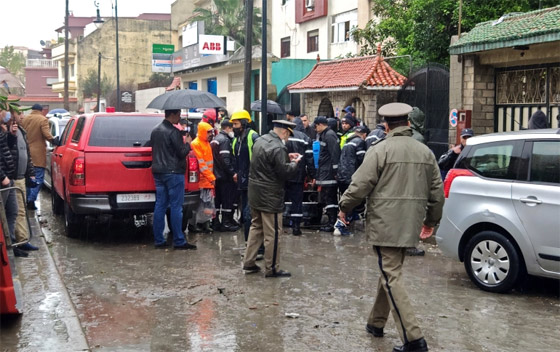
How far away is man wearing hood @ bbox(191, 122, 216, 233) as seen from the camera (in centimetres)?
1038

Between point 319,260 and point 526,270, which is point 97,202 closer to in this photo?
point 319,260

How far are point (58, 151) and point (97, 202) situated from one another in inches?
93.2

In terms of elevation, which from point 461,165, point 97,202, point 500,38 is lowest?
point 97,202

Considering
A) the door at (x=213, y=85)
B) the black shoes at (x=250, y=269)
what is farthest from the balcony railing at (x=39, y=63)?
the black shoes at (x=250, y=269)

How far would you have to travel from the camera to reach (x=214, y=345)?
5543mm

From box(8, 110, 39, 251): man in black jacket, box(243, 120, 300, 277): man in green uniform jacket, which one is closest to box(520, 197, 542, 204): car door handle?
box(243, 120, 300, 277): man in green uniform jacket

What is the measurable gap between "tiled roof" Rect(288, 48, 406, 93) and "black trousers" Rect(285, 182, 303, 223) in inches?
331

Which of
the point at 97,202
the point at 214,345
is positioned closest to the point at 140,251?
the point at 97,202

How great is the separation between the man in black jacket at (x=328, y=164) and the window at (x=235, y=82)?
22673mm

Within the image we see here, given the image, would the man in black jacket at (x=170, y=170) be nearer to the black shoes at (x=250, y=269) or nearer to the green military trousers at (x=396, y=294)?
the black shoes at (x=250, y=269)

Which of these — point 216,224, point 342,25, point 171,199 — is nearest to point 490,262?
point 171,199

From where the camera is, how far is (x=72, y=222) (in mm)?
10055

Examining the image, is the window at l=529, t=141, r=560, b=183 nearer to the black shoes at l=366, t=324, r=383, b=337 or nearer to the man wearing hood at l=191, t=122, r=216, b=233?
the black shoes at l=366, t=324, r=383, b=337

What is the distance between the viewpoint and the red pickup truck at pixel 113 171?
30.5 ft
